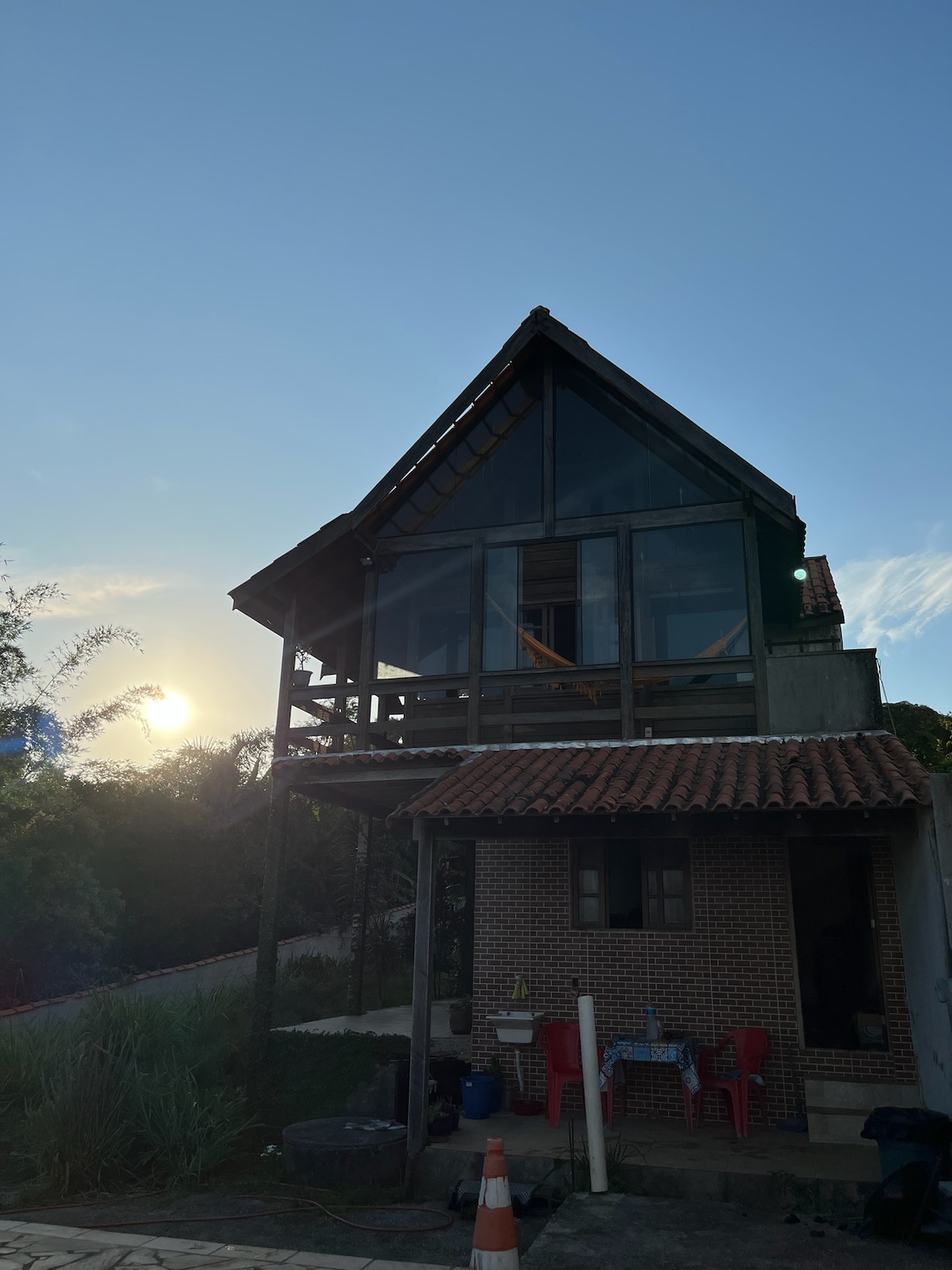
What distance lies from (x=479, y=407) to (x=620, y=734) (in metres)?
5.05

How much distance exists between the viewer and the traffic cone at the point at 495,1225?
4738 mm

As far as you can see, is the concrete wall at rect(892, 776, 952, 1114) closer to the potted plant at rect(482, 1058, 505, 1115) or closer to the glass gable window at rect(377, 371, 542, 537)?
the potted plant at rect(482, 1058, 505, 1115)

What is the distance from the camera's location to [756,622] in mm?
10977

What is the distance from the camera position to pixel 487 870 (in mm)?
10938

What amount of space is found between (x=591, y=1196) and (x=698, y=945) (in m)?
3.48

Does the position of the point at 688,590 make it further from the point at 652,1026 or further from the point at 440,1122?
the point at 440,1122

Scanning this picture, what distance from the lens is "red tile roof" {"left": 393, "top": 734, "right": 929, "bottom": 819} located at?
8086mm

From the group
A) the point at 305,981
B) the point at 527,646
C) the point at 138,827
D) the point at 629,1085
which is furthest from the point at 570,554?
the point at 138,827

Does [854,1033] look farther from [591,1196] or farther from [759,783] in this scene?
[591,1196]

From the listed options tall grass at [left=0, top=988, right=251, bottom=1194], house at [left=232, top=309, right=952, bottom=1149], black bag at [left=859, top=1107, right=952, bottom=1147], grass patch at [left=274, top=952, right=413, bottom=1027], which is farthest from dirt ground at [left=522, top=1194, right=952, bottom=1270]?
grass patch at [left=274, top=952, right=413, bottom=1027]

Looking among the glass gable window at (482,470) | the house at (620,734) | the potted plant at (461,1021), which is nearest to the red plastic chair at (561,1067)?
the house at (620,734)

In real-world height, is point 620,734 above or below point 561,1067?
above

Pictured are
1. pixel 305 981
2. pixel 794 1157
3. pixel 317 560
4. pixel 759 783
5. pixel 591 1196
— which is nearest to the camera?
pixel 591 1196

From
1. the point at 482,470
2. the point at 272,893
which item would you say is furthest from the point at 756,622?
the point at 272,893
